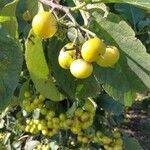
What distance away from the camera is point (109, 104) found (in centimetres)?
230

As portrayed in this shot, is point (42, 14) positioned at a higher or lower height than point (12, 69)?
higher

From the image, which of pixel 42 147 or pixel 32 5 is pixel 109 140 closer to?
pixel 42 147

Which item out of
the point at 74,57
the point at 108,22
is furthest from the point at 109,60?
the point at 108,22

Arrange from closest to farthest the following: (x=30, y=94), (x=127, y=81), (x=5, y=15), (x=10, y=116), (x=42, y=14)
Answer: (x=42, y=14)
(x=5, y=15)
(x=127, y=81)
(x=30, y=94)
(x=10, y=116)

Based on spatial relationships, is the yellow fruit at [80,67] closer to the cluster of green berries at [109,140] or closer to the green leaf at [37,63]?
the green leaf at [37,63]

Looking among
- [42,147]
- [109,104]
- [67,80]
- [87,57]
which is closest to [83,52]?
[87,57]

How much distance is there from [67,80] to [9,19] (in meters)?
0.25

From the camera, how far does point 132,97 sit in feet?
4.02

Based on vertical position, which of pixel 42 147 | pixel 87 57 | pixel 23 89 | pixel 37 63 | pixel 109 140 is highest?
pixel 87 57

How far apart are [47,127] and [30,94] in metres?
0.17

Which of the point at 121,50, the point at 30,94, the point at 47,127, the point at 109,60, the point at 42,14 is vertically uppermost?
the point at 42,14

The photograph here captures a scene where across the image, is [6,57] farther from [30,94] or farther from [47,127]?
[47,127]

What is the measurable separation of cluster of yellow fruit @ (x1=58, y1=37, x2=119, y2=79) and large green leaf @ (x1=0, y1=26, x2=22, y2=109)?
93 millimetres

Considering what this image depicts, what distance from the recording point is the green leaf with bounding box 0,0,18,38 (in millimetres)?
1069
